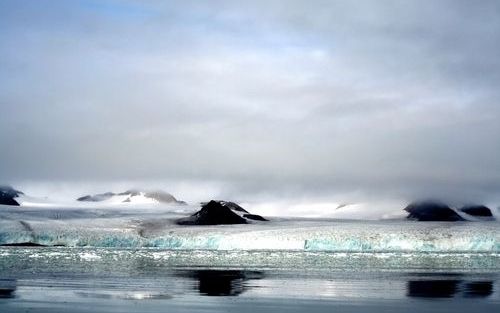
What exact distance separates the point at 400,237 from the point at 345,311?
3807cm

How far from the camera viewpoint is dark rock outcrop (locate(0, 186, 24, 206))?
122925mm

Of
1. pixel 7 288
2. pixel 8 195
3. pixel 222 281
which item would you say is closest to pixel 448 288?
pixel 222 281

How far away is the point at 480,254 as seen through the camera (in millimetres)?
51875

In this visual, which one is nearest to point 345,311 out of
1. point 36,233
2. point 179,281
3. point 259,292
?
point 259,292

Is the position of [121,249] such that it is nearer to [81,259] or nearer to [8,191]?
[81,259]

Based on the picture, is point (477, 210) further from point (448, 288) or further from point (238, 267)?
point (448, 288)

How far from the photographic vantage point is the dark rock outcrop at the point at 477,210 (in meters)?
161

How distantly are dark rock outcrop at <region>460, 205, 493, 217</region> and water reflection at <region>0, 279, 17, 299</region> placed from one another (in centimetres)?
14893

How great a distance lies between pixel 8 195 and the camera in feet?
427

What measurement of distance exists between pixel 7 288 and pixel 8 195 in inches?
4478

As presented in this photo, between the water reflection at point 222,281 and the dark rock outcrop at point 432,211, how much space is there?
118506mm

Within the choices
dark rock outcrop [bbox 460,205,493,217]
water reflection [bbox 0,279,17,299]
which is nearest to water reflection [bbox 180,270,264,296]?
water reflection [bbox 0,279,17,299]

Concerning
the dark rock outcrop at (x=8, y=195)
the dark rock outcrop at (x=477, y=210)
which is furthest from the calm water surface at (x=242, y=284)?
the dark rock outcrop at (x=477, y=210)

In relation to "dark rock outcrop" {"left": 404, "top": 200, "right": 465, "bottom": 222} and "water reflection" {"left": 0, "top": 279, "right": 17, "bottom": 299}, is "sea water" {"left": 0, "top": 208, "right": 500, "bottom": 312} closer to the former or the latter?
"water reflection" {"left": 0, "top": 279, "right": 17, "bottom": 299}
